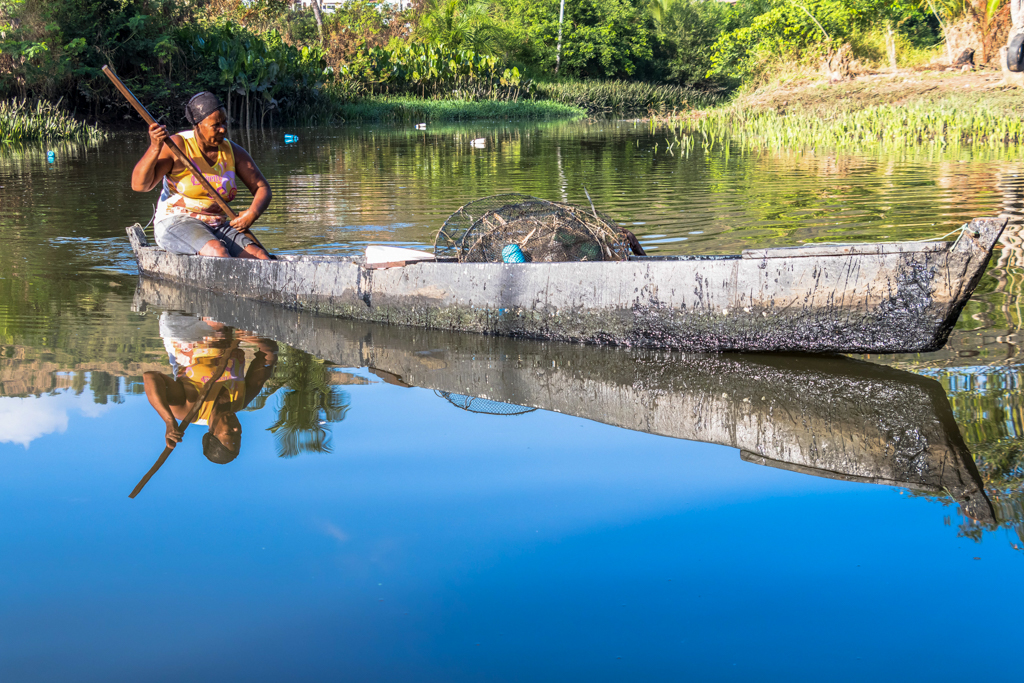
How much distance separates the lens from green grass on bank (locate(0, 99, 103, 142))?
1980 cm

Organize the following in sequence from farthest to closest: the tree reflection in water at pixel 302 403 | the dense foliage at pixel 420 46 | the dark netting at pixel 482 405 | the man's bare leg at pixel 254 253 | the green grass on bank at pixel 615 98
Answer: the green grass on bank at pixel 615 98, the dense foliage at pixel 420 46, the man's bare leg at pixel 254 253, the dark netting at pixel 482 405, the tree reflection in water at pixel 302 403

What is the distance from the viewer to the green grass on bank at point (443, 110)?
30047 millimetres

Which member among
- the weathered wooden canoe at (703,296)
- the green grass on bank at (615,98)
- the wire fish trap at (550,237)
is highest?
the green grass on bank at (615,98)

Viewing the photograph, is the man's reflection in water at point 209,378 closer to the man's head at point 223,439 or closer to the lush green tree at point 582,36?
the man's head at point 223,439

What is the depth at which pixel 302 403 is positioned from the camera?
13.9ft

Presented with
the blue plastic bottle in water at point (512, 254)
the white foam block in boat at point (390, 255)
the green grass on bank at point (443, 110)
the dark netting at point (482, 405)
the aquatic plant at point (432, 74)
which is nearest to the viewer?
the dark netting at point (482, 405)

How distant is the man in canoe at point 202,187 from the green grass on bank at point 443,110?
24.0m

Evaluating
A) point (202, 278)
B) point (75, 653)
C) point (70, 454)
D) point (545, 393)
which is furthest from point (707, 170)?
point (75, 653)

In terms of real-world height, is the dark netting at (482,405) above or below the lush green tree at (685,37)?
below

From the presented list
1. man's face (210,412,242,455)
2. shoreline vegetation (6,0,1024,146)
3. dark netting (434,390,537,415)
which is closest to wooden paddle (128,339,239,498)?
man's face (210,412,242,455)

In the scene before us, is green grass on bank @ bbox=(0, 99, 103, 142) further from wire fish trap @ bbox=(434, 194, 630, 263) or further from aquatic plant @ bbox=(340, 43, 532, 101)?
wire fish trap @ bbox=(434, 194, 630, 263)

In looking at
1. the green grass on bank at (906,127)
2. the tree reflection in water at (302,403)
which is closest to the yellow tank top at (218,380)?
the tree reflection in water at (302,403)

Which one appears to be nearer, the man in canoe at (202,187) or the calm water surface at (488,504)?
the calm water surface at (488,504)

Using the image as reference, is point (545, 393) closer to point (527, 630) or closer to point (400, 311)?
point (400, 311)
